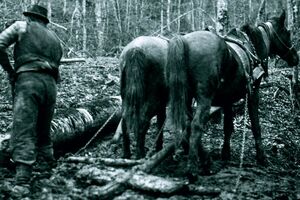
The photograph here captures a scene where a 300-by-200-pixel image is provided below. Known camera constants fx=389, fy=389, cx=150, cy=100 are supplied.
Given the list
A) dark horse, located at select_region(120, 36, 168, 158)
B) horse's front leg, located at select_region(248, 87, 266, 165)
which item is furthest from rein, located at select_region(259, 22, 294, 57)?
dark horse, located at select_region(120, 36, 168, 158)

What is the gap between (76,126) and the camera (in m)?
7.26

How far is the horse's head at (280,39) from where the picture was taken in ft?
25.8

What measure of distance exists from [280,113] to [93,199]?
310 inches

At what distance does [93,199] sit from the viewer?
14.1 ft

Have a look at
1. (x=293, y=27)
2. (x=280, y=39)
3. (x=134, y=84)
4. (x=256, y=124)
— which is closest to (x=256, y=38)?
(x=280, y=39)

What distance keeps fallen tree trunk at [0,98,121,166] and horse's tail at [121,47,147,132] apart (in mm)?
600

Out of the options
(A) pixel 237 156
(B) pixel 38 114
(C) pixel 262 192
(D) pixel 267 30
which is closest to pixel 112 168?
(B) pixel 38 114

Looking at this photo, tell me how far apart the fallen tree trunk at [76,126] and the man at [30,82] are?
0.72 metres

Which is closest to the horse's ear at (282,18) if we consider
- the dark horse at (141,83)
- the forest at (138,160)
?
the forest at (138,160)

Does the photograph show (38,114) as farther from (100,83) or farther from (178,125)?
(100,83)

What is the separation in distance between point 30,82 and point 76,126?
213 centimetres

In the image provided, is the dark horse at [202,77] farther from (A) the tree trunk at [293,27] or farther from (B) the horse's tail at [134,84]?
(A) the tree trunk at [293,27]

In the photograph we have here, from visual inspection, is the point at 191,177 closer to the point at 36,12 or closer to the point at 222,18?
the point at 36,12

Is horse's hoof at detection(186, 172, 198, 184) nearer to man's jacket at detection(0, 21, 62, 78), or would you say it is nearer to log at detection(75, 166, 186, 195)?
log at detection(75, 166, 186, 195)
